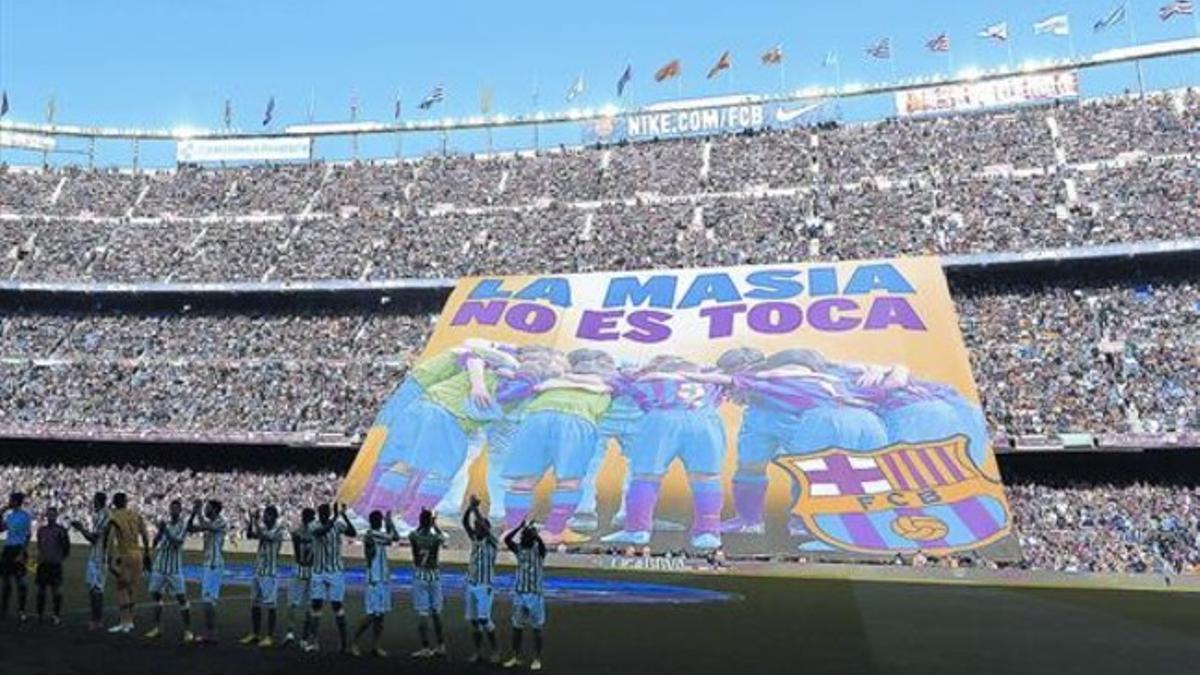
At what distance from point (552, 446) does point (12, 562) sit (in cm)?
2858

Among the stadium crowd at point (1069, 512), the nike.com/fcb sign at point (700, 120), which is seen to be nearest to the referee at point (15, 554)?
the stadium crowd at point (1069, 512)

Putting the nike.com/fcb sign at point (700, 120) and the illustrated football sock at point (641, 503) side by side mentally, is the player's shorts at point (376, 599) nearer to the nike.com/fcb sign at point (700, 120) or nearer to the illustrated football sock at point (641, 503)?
the illustrated football sock at point (641, 503)

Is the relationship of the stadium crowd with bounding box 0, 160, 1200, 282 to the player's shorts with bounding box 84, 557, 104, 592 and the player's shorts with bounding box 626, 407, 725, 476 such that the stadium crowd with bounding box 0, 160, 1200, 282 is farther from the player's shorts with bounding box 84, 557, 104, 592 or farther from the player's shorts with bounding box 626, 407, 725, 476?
the player's shorts with bounding box 84, 557, 104, 592

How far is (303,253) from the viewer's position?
6219 cm

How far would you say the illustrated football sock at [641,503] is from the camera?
133 ft

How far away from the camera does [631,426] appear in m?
44.8

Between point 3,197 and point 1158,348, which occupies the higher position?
A: point 3,197

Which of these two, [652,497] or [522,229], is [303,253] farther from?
[652,497]

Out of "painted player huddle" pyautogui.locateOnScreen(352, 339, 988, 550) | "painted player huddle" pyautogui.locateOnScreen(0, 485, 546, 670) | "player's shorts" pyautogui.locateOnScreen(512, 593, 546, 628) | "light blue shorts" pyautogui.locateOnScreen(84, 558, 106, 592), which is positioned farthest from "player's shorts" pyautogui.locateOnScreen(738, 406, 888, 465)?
"light blue shorts" pyautogui.locateOnScreen(84, 558, 106, 592)

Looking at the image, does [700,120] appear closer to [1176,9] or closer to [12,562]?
[1176,9]

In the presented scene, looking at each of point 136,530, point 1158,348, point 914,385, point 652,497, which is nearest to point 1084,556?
point 914,385

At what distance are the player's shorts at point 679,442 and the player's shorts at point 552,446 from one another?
2.42 m

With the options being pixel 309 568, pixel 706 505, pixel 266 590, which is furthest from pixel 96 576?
pixel 706 505

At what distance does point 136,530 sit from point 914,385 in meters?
35.9
